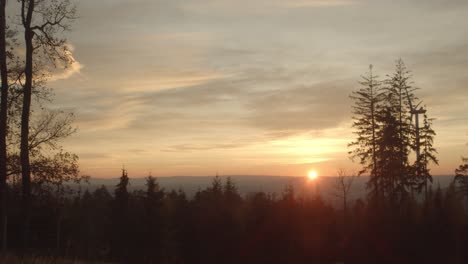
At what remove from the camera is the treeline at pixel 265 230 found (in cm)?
3456

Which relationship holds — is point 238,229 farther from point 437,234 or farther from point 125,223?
point 437,234

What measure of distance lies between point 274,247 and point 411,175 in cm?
1590

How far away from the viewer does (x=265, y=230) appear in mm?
42562

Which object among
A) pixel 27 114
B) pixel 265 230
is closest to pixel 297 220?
pixel 265 230

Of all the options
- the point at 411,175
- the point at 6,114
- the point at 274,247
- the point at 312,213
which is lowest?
the point at 274,247

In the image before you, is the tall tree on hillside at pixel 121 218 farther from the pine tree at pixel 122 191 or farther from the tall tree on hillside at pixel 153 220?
the tall tree on hillside at pixel 153 220

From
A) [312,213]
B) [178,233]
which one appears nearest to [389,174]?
[312,213]

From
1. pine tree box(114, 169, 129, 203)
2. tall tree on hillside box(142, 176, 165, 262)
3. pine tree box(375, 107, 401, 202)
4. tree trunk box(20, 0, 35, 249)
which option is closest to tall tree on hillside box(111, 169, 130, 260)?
pine tree box(114, 169, 129, 203)

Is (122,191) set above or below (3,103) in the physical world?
below

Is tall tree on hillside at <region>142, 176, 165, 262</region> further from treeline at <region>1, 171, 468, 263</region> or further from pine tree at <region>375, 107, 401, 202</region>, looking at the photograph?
pine tree at <region>375, 107, 401, 202</region>

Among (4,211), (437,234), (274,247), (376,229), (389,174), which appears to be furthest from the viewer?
(389,174)

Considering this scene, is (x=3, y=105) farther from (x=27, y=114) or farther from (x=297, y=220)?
(x=297, y=220)

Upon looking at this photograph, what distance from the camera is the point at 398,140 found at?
47.8m

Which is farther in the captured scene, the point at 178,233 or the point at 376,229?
the point at 178,233
